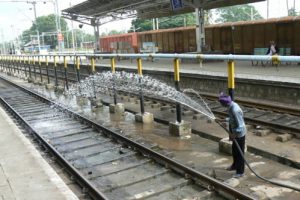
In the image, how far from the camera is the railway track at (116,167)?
6.30 m

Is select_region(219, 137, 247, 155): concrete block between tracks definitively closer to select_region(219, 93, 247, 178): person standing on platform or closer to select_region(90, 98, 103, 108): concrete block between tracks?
select_region(219, 93, 247, 178): person standing on platform

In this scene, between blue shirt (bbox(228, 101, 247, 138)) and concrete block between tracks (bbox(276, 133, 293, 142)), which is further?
concrete block between tracks (bbox(276, 133, 293, 142))

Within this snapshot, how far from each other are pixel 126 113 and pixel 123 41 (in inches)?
1401

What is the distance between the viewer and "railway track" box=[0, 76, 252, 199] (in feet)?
20.7

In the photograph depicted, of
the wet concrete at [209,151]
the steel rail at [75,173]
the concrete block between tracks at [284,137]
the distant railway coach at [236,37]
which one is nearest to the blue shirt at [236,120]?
the wet concrete at [209,151]

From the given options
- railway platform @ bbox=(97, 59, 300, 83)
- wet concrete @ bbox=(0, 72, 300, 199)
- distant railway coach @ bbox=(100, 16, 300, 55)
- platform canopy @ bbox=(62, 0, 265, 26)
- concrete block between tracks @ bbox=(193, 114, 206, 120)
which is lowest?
wet concrete @ bbox=(0, 72, 300, 199)

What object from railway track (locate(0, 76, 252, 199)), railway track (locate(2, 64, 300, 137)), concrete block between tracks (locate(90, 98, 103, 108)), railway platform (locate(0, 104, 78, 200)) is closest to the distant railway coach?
railway track (locate(2, 64, 300, 137))

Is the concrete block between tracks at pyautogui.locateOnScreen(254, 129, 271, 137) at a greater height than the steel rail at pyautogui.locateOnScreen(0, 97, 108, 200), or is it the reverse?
the concrete block between tracks at pyautogui.locateOnScreen(254, 129, 271, 137)

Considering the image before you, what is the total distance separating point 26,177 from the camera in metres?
Answer: 6.38

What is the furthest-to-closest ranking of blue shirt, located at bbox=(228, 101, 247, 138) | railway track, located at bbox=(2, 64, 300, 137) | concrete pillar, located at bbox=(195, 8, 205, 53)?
concrete pillar, located at bbox=(195, 8, 205, 53) → railway track, located at bbox=(2, 64, 300, 137) → blue shirt, located at bbox=(228, 101, 247, 138)

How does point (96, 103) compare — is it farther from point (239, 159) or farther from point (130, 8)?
point (130, 8)

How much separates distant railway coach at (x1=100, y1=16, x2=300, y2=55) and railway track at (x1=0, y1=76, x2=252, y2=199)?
16.0 m

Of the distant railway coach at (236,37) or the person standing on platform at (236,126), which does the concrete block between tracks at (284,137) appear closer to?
the person standing on platform at (236,126)

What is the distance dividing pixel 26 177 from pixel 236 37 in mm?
24416
